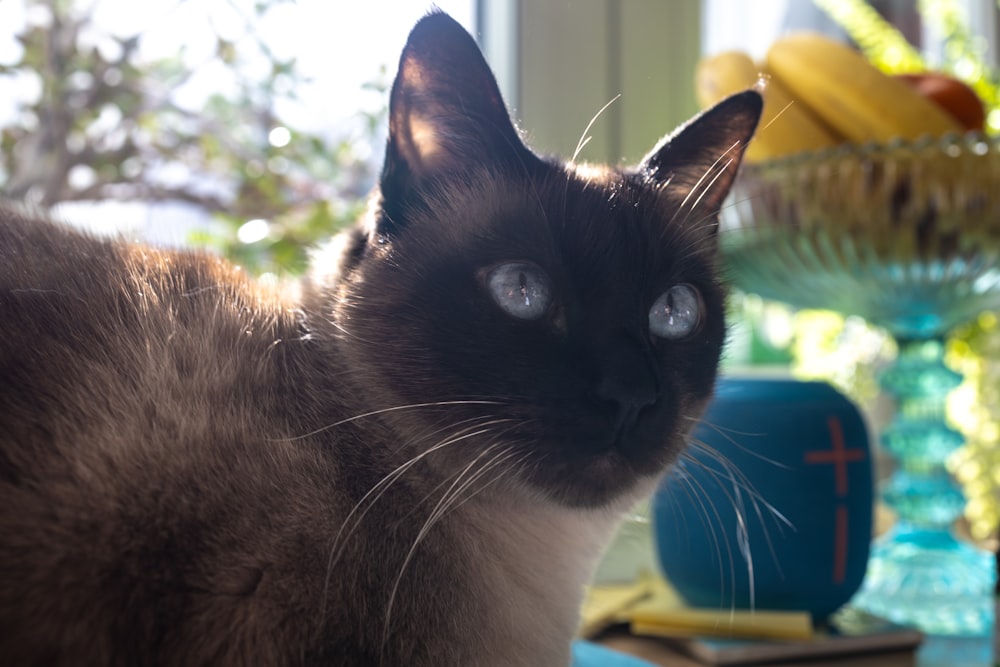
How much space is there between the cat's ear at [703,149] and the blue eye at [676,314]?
3.8 inches

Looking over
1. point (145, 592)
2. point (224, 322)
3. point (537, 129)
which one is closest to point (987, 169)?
point (537, 129)

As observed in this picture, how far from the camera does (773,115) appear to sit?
1.35 m

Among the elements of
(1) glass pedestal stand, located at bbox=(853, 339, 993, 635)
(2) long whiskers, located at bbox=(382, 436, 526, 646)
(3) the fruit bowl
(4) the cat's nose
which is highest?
(3) the fruit bowl

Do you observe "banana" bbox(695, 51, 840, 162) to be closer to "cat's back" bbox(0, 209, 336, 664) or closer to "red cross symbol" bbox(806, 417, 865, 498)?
"red cross symbol" bbox(806, 417, 865, 498)

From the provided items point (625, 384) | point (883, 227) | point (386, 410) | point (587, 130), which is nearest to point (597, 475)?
point (625, 384)

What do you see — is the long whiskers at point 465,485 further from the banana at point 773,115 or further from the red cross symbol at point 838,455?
the banana at point 773,115

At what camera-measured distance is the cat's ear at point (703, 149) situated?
3.03ft

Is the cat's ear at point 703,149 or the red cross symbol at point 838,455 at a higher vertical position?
the cat's ear at point 703,149

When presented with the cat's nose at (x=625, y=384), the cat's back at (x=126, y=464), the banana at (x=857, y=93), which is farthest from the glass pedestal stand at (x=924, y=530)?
the cat's back at (x=126, y=464)

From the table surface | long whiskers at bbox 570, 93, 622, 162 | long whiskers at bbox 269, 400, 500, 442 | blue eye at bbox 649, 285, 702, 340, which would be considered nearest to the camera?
long whiskers at bbox 269, 400, 500, 442

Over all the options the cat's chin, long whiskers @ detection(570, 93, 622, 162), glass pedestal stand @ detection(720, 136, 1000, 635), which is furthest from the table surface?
long whiskers @ detection(570, 93, 622, 162)

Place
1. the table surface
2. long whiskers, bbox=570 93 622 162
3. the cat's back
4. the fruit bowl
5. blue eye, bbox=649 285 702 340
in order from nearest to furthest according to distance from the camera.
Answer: the cat's back → blue eye, bbox=649 285 702 340 → long whiskers, bbox=570 93 622 162 → the table surface → the fruit bowl

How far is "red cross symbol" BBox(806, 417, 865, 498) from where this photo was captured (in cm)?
117

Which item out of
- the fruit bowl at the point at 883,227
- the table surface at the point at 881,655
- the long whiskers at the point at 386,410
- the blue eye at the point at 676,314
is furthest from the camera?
the fruit bowl at the point at 883,227
